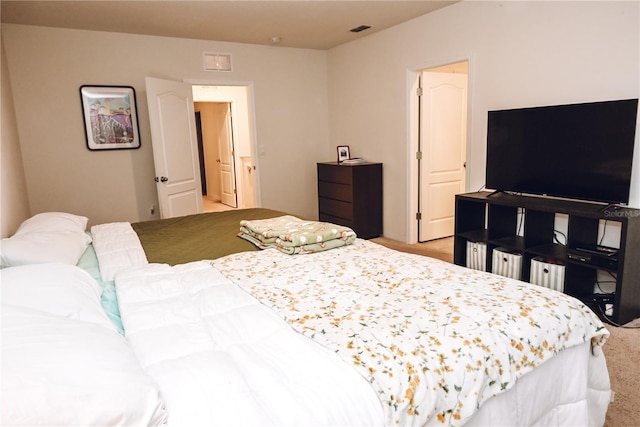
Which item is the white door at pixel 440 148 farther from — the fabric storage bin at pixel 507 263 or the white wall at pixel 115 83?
the white wall at pixel 115 83

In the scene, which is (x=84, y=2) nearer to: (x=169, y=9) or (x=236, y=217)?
(x=169, y=9)

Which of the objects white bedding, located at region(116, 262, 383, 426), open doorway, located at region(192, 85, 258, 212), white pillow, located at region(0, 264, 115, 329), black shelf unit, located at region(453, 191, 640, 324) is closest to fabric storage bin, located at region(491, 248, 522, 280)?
black shelf unit, located at region(453, 191, 640, 324)

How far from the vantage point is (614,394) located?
74.8 inches

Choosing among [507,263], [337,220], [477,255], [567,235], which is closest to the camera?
Answer: [567,235]

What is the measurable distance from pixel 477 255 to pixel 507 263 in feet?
1.02

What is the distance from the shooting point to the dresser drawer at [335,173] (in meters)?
4.90

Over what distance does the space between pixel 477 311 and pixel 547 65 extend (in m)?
2.69

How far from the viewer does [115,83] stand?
4422 millimetres

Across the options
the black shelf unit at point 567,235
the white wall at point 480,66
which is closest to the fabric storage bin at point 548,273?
the black shelf unit at point 567,235

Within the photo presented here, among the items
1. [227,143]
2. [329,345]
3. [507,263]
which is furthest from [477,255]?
[227,143]

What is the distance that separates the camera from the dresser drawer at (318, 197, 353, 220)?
4.99 meters

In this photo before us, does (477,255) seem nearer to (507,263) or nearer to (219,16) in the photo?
(507,263)

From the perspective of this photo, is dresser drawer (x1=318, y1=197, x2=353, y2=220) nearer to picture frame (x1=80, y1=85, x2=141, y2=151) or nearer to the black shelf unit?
the black shelf unit

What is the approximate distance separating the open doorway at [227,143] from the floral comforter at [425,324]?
476 centimetres
